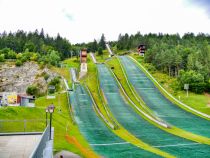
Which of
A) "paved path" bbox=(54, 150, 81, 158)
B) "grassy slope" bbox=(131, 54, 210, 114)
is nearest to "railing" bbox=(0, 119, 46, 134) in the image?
"paved path" bbox=(54, 150, 81, 158)

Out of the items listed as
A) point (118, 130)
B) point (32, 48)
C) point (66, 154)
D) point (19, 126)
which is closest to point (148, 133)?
point (118, 130)

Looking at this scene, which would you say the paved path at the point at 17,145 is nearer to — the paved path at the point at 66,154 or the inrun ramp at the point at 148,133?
the paved path at the point at 66,154

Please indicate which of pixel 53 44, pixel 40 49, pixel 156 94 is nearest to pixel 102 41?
pixel 53 44

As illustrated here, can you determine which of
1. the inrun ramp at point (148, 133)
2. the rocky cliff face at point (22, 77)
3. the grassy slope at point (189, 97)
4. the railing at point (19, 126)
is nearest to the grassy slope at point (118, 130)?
the inrun ramp at point (148, 133)

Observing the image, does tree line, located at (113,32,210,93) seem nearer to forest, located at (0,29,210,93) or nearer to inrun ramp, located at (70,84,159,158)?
forest, located at (0,29,210,93)

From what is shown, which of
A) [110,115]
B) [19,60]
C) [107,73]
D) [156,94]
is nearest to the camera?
[110,115]

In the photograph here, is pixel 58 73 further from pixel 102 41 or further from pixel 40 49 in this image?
pixel 102 41
